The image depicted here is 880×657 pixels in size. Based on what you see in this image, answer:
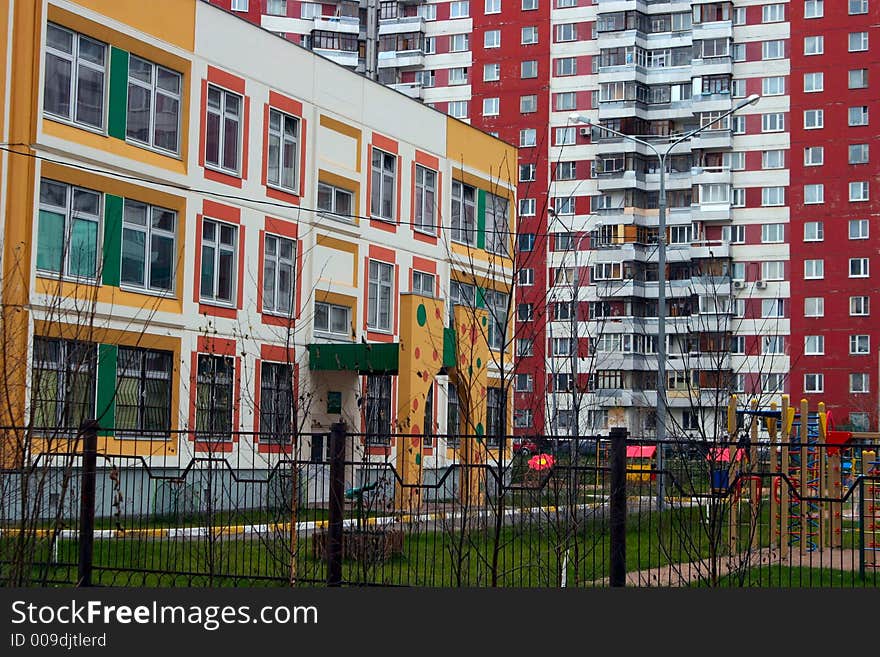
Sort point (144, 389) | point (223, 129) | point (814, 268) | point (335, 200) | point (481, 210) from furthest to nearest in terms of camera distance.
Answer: point (814, 268) → point (481, 210) → point (335, 200) → point (223, 129) → point (144, 389)

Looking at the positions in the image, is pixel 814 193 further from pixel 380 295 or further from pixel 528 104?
pixel 380 295

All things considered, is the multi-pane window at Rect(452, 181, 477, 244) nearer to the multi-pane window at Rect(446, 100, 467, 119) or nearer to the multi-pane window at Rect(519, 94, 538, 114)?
the multi-pane window at Rect(519, 94, 538, 114)

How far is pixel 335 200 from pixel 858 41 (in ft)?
163

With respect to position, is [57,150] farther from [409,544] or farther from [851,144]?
[851,144]

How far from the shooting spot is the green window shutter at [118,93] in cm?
Result: 2711

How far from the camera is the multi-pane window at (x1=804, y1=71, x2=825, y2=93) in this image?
245 feet

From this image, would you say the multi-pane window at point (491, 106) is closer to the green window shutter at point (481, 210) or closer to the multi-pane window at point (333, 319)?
the green window shutter at point (481, 210)

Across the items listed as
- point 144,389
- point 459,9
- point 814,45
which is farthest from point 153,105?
point 459,9

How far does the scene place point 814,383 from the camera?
7375 cm

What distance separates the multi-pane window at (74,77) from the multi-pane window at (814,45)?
188 feet

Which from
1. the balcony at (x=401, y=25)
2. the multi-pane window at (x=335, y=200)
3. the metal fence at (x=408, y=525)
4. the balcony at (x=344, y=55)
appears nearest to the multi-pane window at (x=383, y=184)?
the multi-pane window at (x=335, y=200)

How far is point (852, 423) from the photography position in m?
71.9

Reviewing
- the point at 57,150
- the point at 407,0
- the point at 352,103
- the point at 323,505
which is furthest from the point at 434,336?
the point at 407,0

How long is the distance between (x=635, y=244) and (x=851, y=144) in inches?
542
